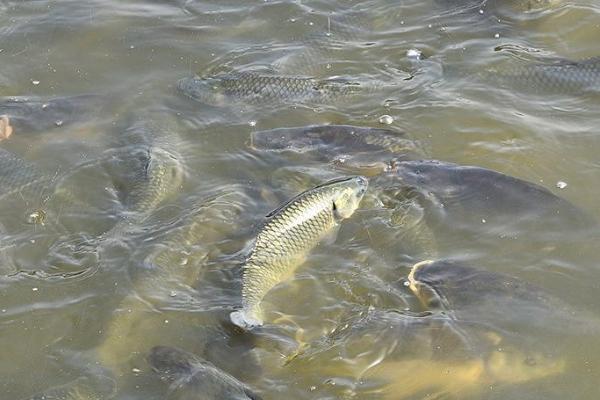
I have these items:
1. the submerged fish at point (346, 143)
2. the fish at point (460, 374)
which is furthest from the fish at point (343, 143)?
the fish at point (460, 374)

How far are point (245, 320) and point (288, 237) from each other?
49cm

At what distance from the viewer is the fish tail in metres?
3.71

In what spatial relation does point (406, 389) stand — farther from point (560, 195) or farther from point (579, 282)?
point (560, 195)

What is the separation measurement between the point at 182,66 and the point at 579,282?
3254mm

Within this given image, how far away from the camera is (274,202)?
15.0 feet

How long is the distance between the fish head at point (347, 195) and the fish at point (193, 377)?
1084mm

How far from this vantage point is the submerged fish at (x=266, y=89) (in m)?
5.35

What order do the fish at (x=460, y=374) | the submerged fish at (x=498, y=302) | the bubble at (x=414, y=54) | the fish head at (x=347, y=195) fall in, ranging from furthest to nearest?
1. the bubble at (x=414, y=54)
2. the fish head at (x=347, y=195)
3. the submerged fish at (x=498, y=302)
4. the fish at (x=460, y=374)

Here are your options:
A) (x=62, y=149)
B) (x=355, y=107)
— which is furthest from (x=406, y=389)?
(x=62, y=149)

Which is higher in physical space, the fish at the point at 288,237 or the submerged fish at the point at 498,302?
the fish at the point at 288,237

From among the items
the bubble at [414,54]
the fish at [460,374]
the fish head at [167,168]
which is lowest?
the fish at [460,374]

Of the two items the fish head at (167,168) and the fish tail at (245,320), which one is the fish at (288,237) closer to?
the fish tail at (245,320)

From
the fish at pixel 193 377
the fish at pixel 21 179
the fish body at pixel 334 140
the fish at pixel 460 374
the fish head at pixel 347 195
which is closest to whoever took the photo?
the fish at pixel 193 377

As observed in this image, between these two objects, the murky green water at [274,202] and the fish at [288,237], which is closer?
the murky green water at [274,202]
